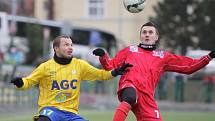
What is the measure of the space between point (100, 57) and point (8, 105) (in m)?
15.7

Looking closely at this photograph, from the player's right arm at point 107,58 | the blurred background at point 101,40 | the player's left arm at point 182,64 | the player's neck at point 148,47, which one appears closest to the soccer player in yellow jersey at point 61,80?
the player's right arm at point 107,58

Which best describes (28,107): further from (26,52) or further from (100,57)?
(26,52)

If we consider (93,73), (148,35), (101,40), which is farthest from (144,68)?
(101,40)

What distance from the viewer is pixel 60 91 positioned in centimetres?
1168

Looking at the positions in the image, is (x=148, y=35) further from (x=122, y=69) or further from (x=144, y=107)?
(x=144, y=107)

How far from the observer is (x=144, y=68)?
11.8 meters

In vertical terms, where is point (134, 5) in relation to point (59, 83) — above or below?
above

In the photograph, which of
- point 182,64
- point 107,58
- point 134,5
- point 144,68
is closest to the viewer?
point 144,68

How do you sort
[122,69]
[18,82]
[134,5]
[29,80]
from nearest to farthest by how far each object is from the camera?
[18,82], [122,69], [29,80], [134,5]

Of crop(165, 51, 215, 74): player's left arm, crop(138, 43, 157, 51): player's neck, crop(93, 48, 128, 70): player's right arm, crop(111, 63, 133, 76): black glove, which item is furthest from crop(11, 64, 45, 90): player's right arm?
crop(165, 51, 215, 74): player's left arm

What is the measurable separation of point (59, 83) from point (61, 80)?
0.05 meters

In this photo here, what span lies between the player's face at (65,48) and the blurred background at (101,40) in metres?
10.7

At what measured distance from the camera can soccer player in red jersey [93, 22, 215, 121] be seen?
454 inches

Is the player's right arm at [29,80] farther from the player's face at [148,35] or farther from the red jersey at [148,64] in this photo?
the player's face at [148,35]
